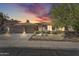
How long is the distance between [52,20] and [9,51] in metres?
0.62

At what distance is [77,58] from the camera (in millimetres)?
22188

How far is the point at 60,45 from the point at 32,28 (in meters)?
0.38

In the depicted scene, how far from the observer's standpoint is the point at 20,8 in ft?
72.8

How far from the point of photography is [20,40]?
2222cm

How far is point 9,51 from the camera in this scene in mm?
22203

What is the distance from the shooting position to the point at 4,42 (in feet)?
72.8

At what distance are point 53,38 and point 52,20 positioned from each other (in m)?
0.21

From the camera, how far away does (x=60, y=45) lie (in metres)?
22.2

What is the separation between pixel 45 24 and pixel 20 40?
1.13 ft

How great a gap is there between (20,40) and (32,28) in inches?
7.8

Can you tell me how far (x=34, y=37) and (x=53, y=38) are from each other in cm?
22

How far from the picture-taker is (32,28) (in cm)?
2222

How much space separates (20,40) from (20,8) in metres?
0.37

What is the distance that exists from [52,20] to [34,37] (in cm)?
29
